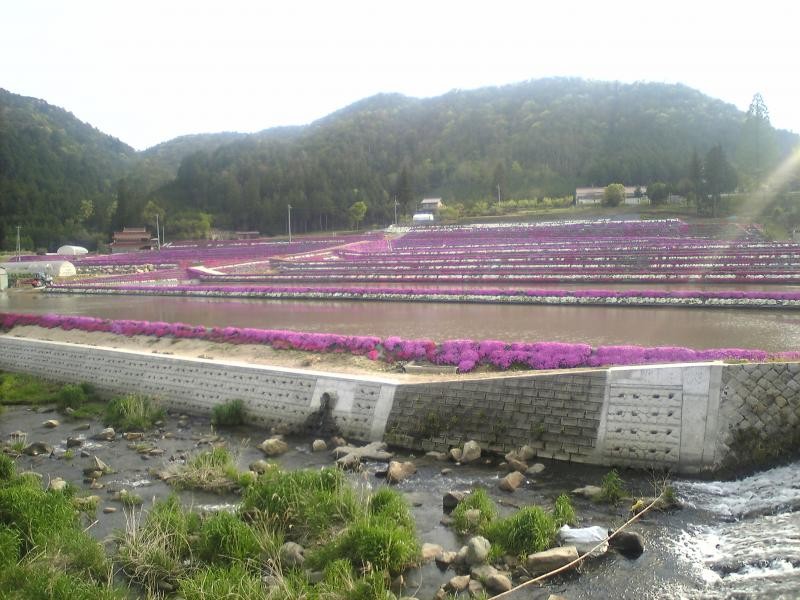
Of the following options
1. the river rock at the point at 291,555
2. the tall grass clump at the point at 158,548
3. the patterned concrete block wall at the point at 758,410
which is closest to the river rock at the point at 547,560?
the river rock at the point at 291,555

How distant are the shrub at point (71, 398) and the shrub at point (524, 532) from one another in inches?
521

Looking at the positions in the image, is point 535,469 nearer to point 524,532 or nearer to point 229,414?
point 524,532

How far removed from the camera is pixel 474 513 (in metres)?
8.39

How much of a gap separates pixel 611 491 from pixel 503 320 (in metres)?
12.1

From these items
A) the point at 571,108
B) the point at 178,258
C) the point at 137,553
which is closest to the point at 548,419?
the point at 137,553

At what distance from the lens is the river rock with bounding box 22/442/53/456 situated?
1275 cm

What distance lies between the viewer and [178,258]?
59.1m

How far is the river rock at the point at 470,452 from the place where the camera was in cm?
1082

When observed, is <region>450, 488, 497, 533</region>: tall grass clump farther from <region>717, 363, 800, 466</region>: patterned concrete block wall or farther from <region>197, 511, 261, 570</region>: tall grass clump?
<region>717, 363, 800, 466</region>: patterned concrete block wall

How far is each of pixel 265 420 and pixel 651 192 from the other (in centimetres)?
6821

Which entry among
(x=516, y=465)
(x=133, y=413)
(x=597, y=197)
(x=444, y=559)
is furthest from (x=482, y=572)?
(x=597, y=197)

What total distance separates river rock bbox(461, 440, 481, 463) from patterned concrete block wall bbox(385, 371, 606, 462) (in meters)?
0.27

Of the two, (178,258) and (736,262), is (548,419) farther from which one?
(178,258)

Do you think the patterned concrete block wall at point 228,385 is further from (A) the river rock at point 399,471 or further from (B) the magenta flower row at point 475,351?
(B) the magenta flower row at point 475,351
